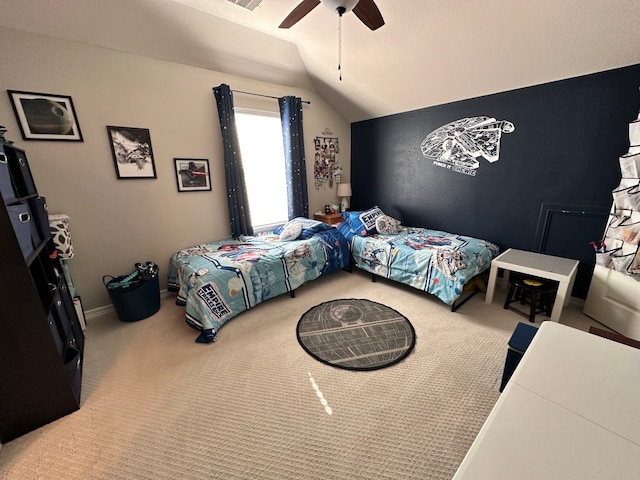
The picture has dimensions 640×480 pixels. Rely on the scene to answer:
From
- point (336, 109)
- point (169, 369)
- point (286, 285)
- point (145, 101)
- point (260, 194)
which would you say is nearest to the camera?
point (169, 369)

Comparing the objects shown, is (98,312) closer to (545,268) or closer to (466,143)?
(545,268)

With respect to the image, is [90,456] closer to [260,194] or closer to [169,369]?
[169,369]

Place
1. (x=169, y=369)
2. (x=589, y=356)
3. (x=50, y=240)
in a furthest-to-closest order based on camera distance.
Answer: (x=50, y=240) → (x=169, y=369) → (x=589, y=356)

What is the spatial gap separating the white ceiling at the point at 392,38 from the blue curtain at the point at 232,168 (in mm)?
384

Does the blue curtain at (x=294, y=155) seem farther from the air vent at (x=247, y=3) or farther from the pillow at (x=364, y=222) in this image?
the air vent at (x=247, y=3)

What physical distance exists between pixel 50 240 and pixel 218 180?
163 cm

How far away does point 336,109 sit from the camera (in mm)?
4133

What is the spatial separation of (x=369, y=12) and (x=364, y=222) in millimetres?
2108

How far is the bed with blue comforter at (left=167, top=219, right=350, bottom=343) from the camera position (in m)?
2.21

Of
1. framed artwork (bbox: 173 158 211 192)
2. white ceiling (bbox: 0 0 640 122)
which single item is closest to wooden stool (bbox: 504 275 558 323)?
white ceiling (bbox: 0 0 640 122)

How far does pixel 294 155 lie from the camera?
363cm

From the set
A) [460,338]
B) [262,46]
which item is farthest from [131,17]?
[460,338]

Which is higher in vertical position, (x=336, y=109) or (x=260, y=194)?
(x=336, y=109)

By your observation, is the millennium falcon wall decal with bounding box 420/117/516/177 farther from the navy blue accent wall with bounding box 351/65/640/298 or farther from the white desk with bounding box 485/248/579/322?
the white desk with bounding box 485/248/579/322
